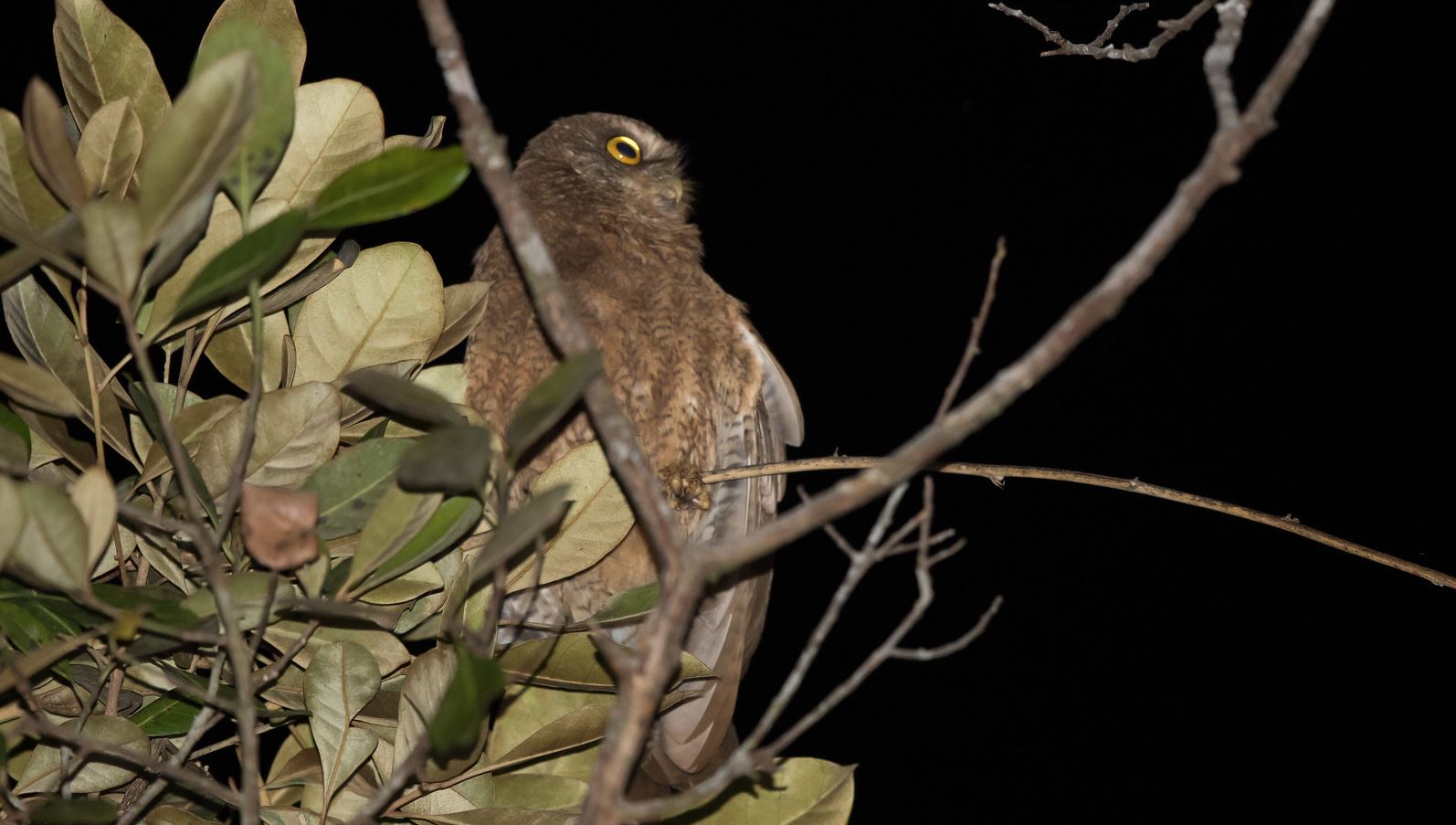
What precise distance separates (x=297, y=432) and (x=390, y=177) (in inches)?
11.0

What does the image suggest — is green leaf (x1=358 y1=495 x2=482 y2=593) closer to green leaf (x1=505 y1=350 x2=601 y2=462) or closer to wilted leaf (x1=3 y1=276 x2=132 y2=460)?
green leaf (x1=505 y1=350 x2=601 y2=462)

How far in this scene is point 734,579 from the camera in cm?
210

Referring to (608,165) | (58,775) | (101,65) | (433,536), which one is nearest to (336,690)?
(433,536)

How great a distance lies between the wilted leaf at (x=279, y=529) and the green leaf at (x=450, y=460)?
99mm

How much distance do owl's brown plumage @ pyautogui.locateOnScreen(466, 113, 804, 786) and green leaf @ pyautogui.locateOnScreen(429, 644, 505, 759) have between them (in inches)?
42.2

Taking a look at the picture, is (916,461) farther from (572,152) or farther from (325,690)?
(572,152)

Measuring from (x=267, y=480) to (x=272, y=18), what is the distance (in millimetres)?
439

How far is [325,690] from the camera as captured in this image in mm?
1110

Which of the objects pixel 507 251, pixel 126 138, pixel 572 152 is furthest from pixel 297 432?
pixel 572 152

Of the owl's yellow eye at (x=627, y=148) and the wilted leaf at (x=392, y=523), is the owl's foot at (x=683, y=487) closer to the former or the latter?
the owl's yellow eye at (x=627, y=148)

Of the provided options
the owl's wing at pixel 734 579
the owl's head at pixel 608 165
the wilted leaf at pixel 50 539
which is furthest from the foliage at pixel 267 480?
the owl's head at pixel 608 165

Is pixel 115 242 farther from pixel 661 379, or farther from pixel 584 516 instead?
pixel 661 379

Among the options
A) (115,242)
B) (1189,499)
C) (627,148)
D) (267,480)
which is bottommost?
(267,480)

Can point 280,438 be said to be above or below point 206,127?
below
